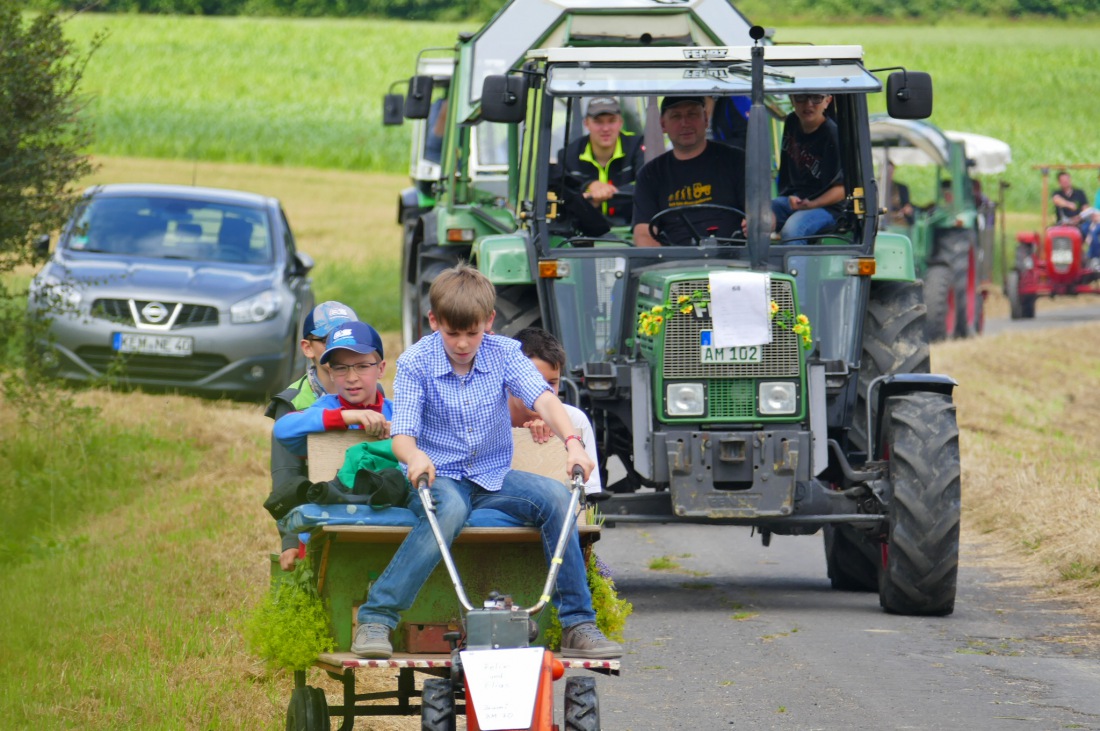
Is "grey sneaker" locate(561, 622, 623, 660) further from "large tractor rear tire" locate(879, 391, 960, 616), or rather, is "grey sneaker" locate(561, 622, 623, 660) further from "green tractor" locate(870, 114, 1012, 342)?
"green tractor" locate(870, 114, 1012, 342)

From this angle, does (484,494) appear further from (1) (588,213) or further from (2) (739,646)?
(1) (588,213)

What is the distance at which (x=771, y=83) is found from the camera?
9258mm

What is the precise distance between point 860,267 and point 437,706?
187 inches

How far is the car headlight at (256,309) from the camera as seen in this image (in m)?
15.0

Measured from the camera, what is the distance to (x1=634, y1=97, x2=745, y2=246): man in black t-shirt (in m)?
9.47

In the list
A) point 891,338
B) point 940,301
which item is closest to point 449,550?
point 891,338

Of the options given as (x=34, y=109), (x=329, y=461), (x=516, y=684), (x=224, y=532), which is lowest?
(x=224, y=532)

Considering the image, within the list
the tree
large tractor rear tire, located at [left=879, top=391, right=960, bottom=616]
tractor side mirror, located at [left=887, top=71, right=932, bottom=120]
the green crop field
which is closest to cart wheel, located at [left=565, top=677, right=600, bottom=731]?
large tractor rear tire, located at [left=879, top=391, right=960, bottom=616]

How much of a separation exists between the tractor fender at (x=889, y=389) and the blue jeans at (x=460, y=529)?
3.79 m

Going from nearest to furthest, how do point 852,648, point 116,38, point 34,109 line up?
1. point 852,648
2. point 34,109
3. point 116,38

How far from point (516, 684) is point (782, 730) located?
1761 mm

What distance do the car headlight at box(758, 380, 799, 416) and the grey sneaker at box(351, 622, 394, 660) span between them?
362 cm

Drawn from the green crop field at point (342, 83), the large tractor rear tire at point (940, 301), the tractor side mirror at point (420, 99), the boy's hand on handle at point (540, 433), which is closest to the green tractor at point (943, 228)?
the large tractor rear tire at point (940, 301)

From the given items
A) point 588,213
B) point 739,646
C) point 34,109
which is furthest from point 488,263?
point 34,109
